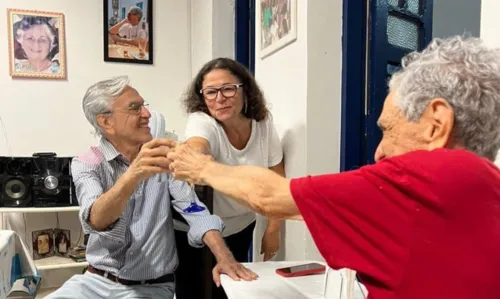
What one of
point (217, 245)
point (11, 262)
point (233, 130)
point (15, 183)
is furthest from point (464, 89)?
point (15, 183)

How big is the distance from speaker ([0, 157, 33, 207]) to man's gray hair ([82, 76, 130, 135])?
75.8 inches

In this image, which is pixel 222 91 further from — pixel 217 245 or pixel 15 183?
pixel 15 183

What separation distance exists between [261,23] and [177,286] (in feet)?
4.95

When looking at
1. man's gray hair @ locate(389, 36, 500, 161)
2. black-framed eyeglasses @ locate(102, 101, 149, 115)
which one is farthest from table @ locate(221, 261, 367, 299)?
black-framed eyeglasses @ locate(102, 101, 149, 115)

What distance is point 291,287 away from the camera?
50.8 inches

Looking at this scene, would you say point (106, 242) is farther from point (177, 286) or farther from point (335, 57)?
point (335, 57)

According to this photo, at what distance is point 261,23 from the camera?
8.34 feet

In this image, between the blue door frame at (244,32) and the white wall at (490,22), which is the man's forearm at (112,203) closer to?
the white wall at (490,22)

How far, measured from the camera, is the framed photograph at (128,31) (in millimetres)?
3906

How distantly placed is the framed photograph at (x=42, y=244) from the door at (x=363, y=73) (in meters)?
2.63

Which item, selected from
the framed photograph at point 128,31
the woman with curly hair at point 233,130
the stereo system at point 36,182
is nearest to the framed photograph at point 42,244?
the stereo system at point 36,182

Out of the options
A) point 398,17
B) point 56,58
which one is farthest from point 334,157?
point 56,58

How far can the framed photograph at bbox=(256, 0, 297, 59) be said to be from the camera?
2.09 m

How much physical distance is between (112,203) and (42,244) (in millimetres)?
2446
